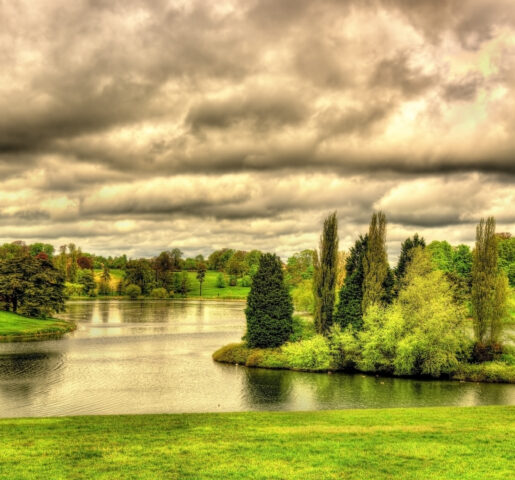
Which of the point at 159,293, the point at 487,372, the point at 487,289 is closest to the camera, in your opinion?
the point at 487,372

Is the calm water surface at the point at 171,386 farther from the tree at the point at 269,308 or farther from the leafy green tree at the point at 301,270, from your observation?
the leafy green tree at the point at 301,270

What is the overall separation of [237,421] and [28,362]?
37.2 metres

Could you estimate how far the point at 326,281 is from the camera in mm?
55844

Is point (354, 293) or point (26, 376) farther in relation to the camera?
point (354, 293)

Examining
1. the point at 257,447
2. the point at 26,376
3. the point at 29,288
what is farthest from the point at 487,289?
the point at 29,288

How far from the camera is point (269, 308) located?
56344mm

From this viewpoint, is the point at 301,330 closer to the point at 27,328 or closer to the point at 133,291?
the point at 27,328

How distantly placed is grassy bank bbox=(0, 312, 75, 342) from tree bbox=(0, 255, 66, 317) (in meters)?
3.41

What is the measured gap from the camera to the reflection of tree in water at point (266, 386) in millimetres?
36781

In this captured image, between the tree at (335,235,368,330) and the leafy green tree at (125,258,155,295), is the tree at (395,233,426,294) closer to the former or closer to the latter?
the tree at (335,235,368,330)

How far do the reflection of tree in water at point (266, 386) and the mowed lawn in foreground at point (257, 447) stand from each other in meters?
10.9

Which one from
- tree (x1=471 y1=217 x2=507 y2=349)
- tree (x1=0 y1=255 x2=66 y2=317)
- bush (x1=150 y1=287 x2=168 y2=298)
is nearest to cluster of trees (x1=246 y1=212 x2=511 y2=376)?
tree (x1=471 y1=217 x2=507 y2=349)

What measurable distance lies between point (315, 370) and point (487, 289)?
19.3 m

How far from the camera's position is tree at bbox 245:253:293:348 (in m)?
55.6
